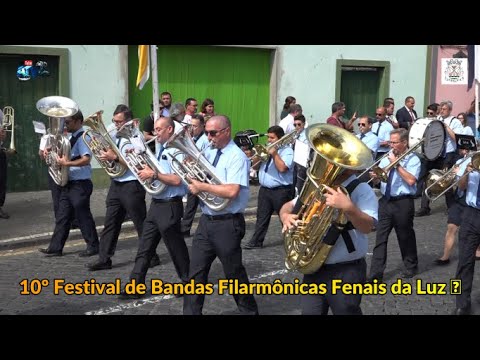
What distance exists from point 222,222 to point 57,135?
362 centimetres

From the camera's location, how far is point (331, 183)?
170 inches

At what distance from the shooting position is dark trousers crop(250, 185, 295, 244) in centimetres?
909

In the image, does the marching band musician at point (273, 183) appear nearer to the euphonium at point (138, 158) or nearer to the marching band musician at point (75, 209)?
the marching band musician at point (75, 209)

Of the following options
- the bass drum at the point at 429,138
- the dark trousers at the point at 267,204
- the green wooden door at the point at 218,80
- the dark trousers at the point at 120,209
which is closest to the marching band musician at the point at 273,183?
the dark trousers at the point at 267,204

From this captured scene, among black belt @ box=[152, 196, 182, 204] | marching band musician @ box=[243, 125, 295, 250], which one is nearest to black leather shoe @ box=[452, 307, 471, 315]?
black belt @ box=[152, 196, 182, 204]

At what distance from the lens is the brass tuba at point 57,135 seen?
8398mm

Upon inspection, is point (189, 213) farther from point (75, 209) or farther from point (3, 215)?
point (3, 215)

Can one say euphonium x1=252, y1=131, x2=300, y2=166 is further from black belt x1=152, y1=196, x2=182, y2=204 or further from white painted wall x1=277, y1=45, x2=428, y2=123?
white painted wall x1=277, y1=45, x2=428, y2=123

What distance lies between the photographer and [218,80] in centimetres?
1492

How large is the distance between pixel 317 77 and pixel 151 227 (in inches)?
389

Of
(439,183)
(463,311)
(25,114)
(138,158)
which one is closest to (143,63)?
(25,114)

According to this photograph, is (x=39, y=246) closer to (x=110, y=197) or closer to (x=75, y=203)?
(x=75, y=203)

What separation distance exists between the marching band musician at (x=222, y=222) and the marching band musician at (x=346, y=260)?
3.35ft

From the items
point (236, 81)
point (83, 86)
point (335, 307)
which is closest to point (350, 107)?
point (236, 81)
